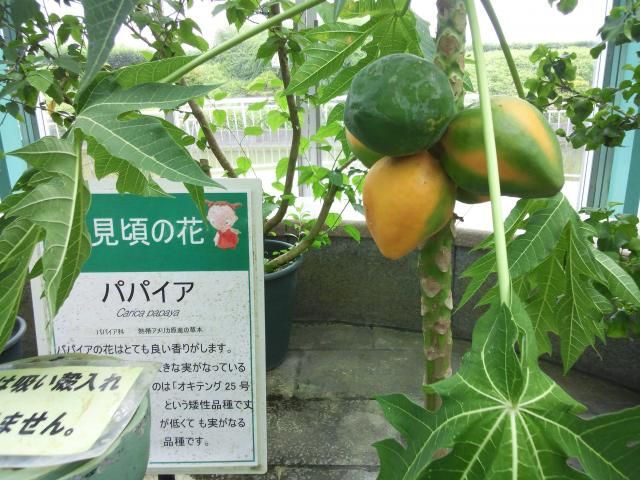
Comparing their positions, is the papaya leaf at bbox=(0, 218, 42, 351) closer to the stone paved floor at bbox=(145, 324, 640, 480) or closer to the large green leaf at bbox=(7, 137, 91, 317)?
the large green leaf at bbox=(7, 137, 91, 317)

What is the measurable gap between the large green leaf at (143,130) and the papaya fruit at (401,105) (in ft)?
0.45

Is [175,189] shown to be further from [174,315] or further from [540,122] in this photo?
[540,122]

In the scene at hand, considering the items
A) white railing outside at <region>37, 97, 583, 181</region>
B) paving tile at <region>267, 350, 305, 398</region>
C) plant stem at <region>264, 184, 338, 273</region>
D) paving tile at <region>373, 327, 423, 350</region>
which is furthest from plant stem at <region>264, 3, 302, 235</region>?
paving tile at <region>373, 327, 423, 350</region>

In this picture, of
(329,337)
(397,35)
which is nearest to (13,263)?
(397,35)

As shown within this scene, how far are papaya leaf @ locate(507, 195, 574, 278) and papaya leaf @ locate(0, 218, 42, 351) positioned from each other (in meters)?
0.45

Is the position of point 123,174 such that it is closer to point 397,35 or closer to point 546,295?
point 397,35

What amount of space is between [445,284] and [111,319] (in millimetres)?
653

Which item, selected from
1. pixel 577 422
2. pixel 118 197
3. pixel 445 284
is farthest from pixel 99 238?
pixel 577 422

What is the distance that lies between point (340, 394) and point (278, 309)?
13.2 inches

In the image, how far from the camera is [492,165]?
395mm

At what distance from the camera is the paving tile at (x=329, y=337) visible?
1.97m

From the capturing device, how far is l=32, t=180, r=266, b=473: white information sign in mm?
916

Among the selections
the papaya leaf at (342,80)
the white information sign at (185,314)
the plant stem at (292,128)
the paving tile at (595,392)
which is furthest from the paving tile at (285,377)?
the papaya leaf at (342,80)

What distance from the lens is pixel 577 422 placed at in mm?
359
